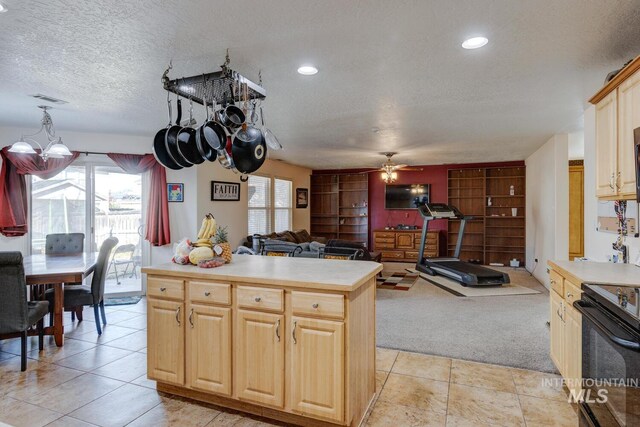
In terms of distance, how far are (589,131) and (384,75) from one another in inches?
93.5

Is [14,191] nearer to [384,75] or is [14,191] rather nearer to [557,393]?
[384,75]

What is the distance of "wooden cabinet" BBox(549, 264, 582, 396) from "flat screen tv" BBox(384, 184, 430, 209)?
651 cm

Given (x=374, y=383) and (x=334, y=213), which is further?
(x=334, y=213)

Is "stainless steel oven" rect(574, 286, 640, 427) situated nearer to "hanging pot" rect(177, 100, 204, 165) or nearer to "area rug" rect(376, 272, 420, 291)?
"hanging pot" rect(177, 100, 204, 165)

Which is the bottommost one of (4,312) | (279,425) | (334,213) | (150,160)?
(279,425)

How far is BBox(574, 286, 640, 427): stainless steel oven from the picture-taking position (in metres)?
1.46

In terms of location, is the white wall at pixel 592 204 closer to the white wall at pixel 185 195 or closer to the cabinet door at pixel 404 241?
the white wall at pixel 185 195

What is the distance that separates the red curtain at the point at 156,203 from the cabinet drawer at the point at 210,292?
3515 millimetres

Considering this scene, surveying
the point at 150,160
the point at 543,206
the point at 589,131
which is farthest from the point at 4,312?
the point at 543,206

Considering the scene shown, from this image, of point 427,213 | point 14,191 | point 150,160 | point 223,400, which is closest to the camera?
point 223,400

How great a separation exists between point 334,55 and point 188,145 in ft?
4.20

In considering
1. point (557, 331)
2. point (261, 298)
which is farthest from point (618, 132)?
point (261, 298)

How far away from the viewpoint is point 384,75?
10.1 ft

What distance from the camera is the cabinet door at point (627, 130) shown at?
224 centimetres
